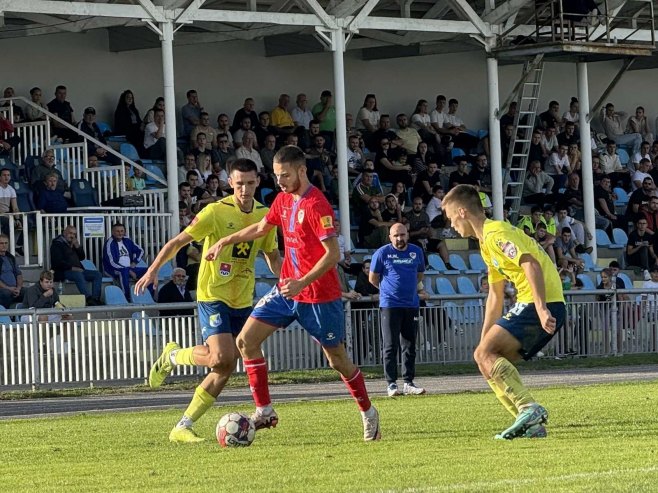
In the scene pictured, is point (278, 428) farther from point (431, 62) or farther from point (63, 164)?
point (431, 62)

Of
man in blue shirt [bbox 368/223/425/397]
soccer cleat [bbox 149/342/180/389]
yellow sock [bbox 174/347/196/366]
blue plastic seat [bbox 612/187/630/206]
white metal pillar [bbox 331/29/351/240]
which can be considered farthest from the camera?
blue plastic seat [bbox 612/187/630/206]

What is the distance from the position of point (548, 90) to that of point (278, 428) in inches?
1012

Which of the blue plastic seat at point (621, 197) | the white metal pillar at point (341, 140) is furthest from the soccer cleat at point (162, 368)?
the blue plastic seat at point (621, 197)

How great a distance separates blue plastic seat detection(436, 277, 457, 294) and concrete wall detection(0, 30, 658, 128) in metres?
7.68

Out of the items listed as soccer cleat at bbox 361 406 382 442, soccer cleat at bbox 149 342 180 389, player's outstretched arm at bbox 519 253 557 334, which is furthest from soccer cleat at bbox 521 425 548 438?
soccer cleat at bbox 149 342 180 389

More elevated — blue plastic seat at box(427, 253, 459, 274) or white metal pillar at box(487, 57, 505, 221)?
white metal pillar at box(487, 57, 505, 221)

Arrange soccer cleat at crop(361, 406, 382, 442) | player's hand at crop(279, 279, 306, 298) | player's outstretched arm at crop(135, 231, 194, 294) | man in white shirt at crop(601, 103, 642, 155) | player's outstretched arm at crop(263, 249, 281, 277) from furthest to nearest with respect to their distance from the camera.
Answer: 1. man in white shirt at crop(601, 103, 642, 155)
2. player's outstretched arm at crop(263, 249, 281, 277)
3. player's outstretched arm at crop(135, 231, 194, 294)
4. soccer cleat at crop(361, 406, 382, 442)
5. player's hand at crop(279, 279, 306, 298)

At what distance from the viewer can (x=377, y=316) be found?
74.4 ft

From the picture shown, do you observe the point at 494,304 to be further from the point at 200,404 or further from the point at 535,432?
the point at 200,404

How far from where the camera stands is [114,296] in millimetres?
22875

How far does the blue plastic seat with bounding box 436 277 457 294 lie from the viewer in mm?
26125

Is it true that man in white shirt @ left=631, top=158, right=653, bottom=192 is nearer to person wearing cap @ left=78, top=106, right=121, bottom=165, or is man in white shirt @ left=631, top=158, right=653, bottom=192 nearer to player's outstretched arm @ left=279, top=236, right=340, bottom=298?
person wearing cap @ left=78, top=106, right=121, bottom=165

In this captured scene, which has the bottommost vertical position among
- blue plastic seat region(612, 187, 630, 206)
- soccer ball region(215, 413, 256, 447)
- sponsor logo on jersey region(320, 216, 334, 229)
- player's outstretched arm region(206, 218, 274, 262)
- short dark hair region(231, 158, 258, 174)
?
soccer ball region(215, 413, 256, 447)

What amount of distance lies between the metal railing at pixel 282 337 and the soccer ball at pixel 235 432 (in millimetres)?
9369
